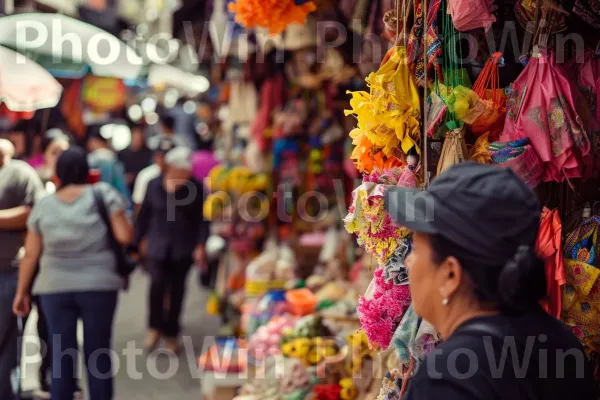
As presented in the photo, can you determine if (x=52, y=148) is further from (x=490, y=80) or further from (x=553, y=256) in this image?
(x=553, y=256)

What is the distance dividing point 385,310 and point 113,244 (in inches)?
107

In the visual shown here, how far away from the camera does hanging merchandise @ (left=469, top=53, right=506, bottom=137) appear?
287 centimetres

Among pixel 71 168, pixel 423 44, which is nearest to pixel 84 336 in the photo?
pixel 71 168

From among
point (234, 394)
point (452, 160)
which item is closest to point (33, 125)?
point (234, 394)

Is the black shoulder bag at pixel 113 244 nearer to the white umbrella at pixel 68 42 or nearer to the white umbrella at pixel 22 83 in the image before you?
the white umbrella at pixel 22 83

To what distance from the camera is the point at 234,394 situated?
5293mm

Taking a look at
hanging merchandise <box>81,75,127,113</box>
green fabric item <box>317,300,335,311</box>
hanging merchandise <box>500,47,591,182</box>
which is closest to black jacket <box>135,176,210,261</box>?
green fabric item <box>317,300,335,311</box>

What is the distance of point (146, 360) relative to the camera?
25.3 ft

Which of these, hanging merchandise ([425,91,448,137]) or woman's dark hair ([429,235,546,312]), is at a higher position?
hanging merchandise ([425,91,448,137])

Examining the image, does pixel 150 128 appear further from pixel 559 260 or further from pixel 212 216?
pixel 559 260

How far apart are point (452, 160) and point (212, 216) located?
5916 millimetres

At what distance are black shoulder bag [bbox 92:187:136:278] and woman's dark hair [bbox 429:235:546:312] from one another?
3.63 m

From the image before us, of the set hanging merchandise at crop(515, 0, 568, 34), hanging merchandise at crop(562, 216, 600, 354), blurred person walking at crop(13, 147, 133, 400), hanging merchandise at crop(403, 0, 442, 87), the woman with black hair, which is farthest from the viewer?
the woman with black hair

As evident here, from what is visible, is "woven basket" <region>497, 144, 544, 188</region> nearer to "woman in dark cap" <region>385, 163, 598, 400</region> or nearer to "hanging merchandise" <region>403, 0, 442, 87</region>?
"hanging merchandise" <region>403, 0, 442, 87</region>
